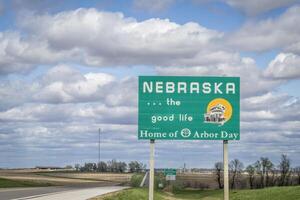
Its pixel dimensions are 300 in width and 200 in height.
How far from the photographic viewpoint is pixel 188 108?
22969mm

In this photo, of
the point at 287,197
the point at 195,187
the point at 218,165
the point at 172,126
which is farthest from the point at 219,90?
the point at 218,165

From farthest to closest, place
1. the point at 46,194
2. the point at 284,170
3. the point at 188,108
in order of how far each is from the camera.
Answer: the point at 284,170 < the point at 46,194 < the point at 188,108

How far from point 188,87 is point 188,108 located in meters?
0.81

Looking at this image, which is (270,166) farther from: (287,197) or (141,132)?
(141,132)

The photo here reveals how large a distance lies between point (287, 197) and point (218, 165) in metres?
85.1

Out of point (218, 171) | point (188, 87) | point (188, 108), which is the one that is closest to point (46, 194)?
point (188, 108)

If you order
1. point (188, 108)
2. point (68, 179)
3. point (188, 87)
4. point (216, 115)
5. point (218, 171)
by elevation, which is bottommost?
point (68, 179)

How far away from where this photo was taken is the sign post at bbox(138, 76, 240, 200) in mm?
22641

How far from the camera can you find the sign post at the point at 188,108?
891 inches

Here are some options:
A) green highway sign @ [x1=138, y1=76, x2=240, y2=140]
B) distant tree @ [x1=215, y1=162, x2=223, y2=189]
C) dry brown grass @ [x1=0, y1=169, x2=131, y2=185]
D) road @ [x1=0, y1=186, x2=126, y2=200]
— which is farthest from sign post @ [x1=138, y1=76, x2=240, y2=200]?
distant tree @ [x1=215, y1=162, x2=223, y2=189]

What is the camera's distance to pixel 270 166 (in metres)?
137

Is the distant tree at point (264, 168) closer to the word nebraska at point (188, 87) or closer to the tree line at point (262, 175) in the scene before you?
the tree line at point (262, 175)

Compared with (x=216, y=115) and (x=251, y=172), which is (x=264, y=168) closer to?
(x=251, y=172)

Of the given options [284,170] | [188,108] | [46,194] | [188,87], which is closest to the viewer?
[188,87]
